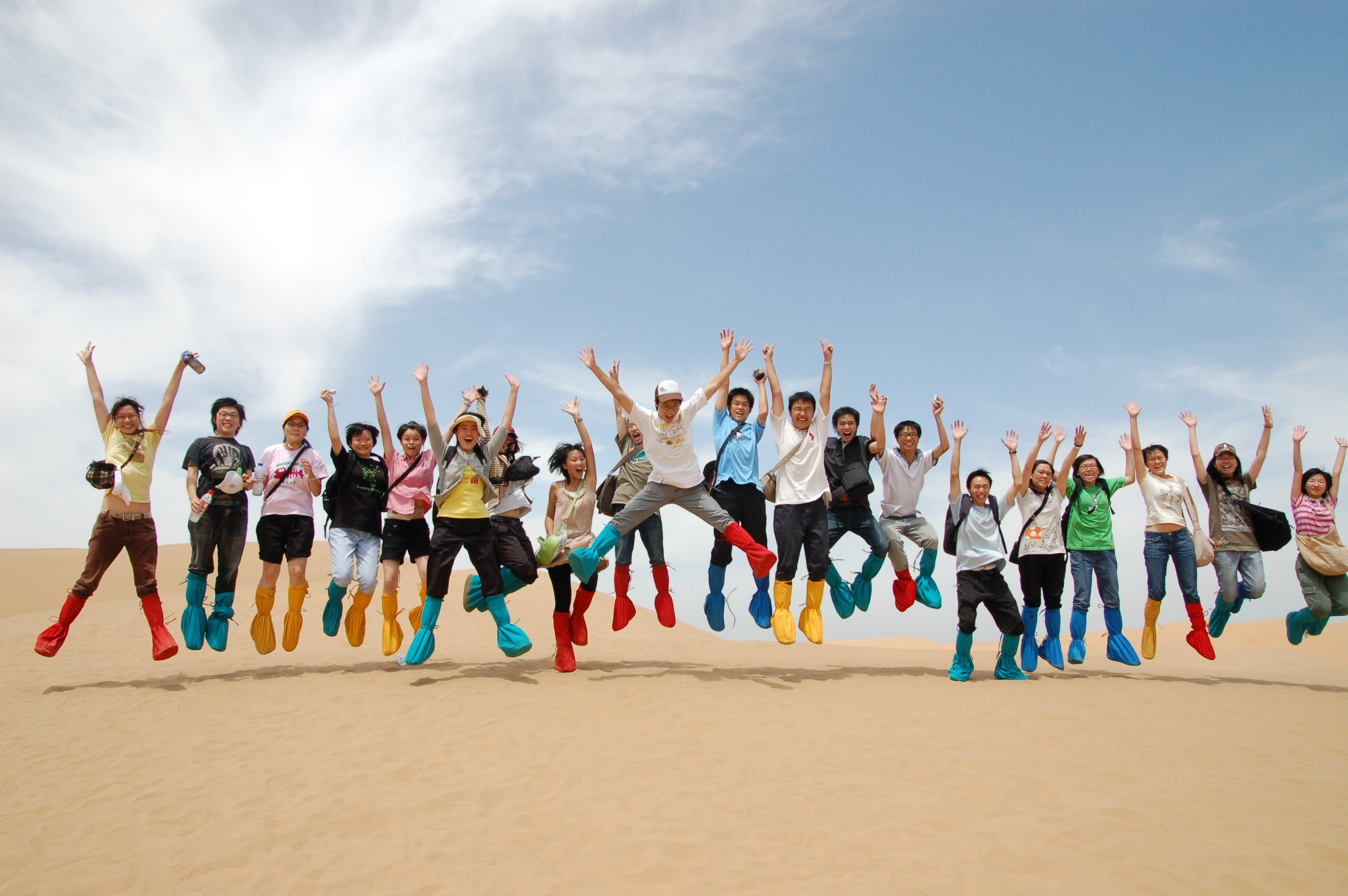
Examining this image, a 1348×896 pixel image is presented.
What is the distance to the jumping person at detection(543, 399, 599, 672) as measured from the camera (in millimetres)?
8578

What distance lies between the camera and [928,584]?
1002 centimetres

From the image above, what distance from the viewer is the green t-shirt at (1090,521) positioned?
31.8ft

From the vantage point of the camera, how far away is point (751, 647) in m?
15.4

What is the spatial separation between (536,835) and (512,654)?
320cm

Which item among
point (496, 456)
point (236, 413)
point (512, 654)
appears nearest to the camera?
point (512, 654)

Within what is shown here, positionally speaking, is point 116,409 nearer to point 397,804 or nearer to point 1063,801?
point 397,804

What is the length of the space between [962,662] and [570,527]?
4.73 m

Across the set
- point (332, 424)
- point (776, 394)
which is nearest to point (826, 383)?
point (776, 394)

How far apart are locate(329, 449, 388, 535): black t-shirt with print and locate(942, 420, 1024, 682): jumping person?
258 inches

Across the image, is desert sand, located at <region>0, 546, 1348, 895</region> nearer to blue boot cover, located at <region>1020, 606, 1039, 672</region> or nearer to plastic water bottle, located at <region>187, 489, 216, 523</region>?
blue boot cover, located at <region>1020, 606, 1039, 672</region>

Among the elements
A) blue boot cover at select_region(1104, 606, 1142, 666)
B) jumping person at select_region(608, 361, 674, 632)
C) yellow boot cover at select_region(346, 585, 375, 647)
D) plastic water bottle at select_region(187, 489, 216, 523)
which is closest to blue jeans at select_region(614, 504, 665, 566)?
jumping person at select_region(608, 361, 674, 632)

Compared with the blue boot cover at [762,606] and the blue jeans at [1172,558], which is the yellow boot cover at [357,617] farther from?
the blue jeans at [1172,558]

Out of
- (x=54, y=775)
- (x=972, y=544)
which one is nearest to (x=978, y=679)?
(x=972, y=544)

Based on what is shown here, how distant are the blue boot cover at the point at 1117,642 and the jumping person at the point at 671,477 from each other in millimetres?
4974
